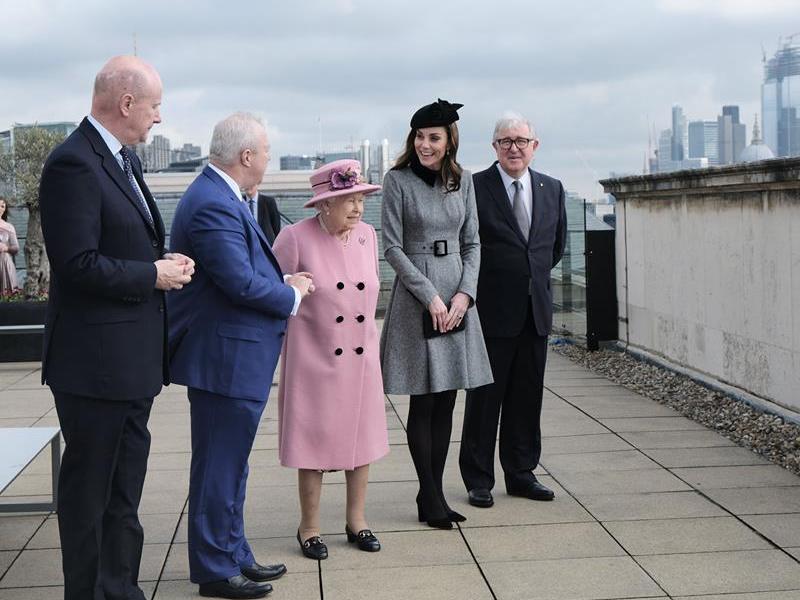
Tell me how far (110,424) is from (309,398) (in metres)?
1.24

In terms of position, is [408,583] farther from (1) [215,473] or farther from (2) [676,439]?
(2) [676,439]

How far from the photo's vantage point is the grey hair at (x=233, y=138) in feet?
15.1

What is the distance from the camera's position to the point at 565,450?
7531 millimetres

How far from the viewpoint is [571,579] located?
4.82 m

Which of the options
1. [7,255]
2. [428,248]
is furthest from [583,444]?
[7,255]

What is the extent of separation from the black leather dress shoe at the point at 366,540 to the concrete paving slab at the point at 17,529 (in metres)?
1.50

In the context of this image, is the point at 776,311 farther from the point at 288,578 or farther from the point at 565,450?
the point at 288,578

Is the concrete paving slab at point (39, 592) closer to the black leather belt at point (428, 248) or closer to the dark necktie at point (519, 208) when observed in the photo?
the black leather belt at point (428, 248)

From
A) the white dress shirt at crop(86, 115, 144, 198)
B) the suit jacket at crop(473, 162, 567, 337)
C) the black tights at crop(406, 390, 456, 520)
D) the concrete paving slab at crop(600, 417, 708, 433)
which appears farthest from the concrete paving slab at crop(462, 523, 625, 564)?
Result: the concrete paving slab at crop(600, 417, 708, 433)

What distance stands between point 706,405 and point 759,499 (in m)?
2.97

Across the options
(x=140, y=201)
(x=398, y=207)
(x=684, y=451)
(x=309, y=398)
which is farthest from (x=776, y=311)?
(x=140, y=201)

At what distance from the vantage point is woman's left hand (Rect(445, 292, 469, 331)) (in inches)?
221

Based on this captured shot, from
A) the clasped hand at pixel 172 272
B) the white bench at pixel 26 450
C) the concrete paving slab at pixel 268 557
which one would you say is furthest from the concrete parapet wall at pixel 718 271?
the clasped hand at pixel 172 272

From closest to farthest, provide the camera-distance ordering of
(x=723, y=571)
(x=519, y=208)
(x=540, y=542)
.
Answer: (x=723, y=571)
(x=540, y=542)
(x=519, y=208)
